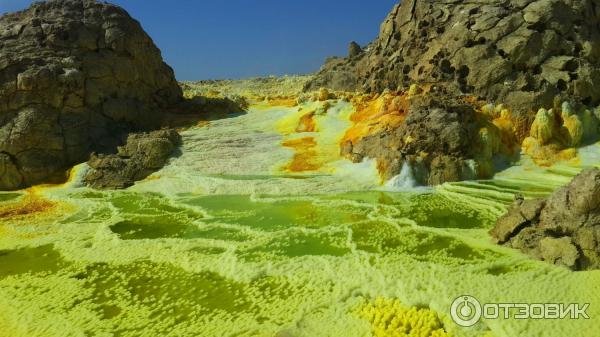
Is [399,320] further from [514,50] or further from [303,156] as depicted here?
[514,50]

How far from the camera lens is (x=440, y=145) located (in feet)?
76.8

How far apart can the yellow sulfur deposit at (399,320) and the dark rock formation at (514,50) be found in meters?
17.7

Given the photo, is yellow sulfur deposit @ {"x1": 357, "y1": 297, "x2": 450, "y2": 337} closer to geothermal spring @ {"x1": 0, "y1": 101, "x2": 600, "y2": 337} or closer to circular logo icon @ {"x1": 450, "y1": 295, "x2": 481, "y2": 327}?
geothermal spring @ {"x1": 0, "y1": 101, "x2": 600, "y2": 337}

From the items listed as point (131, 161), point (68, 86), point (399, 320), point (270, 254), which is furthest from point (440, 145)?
point (68, 86)

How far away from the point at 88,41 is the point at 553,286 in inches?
1159

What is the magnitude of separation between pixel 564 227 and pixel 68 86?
1060 inches

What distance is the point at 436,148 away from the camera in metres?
23.5

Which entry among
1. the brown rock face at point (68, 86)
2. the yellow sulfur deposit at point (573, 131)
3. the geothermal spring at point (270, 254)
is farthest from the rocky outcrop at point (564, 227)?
the brown rock face at point (68, 86)

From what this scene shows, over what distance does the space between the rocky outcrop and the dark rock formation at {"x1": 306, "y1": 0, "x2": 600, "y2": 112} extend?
12.1m

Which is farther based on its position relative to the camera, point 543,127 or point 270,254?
point 543,127

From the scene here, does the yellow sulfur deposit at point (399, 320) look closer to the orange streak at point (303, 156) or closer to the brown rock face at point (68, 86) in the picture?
the orange streak at point (303, 156)

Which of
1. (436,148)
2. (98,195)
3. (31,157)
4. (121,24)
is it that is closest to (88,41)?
(121,24)

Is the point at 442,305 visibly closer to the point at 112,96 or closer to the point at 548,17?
the point at 548,17

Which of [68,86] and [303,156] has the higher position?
[68,86]
